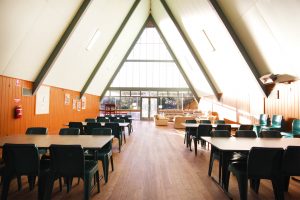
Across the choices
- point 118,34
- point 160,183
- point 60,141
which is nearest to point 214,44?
point 118,34

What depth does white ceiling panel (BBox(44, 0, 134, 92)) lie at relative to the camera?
7.38m

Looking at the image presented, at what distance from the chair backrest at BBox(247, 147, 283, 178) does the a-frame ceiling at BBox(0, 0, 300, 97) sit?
3.95m

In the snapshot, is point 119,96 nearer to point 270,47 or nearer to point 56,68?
point 56,68

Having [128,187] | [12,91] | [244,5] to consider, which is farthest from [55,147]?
[244,5]

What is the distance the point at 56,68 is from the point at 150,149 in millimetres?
4463

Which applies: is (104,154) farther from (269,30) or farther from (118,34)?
(118,34)

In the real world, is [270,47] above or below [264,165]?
above

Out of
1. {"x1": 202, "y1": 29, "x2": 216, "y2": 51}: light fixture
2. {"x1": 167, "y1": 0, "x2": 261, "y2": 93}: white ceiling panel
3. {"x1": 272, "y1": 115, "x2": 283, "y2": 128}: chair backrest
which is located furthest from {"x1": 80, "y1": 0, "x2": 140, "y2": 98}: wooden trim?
{"x1": 272, "y1": 115, "x2": 283, "y2": 128}: chair backrest

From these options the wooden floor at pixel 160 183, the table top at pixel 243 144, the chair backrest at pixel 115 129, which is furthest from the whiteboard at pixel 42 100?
the table top at pixel 243 144

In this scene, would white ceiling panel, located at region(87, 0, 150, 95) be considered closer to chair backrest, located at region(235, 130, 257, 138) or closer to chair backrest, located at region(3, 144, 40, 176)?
chair backrest, located at region(235, 130, 257, 138)

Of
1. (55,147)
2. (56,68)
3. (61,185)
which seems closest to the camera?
(55,147)

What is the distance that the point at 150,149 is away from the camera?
6398mm

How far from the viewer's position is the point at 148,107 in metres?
18.0

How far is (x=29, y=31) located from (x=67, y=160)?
415 centimetres
